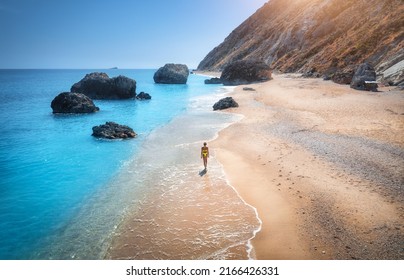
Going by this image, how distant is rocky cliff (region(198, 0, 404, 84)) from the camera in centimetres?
4928

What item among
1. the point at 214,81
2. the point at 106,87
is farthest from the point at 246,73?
the point at 106,87

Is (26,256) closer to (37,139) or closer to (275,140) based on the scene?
(275,140)

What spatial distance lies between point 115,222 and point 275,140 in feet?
43.7

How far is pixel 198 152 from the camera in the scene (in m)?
19.7

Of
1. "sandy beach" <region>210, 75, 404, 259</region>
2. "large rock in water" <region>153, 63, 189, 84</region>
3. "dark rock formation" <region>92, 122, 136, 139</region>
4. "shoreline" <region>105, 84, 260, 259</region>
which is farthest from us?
"large rock in water" <region>153, 63, 189, 84</region>

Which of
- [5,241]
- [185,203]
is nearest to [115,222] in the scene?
[185,203]

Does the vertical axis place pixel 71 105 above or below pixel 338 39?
below

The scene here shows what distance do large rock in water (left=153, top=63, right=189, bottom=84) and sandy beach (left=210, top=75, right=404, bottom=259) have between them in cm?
7957

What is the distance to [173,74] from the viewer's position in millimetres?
102812

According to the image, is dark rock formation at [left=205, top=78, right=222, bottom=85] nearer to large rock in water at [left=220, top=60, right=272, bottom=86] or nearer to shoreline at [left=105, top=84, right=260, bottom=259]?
large rock in water at [left=220, top=60, right=272, bottom=86]

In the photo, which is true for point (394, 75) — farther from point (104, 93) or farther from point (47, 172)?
point (104, 93)

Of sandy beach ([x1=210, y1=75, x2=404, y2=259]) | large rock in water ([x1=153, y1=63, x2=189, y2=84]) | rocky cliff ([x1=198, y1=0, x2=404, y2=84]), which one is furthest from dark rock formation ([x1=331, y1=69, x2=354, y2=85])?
large rock in water ([x1=153, y1=63, x2=189, y2=84])

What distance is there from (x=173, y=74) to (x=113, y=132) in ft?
265

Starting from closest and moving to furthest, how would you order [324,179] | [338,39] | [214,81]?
[324,179] → [338,39] → [214,81]
